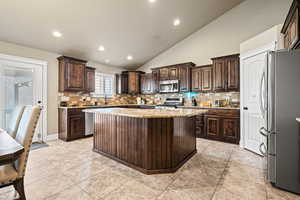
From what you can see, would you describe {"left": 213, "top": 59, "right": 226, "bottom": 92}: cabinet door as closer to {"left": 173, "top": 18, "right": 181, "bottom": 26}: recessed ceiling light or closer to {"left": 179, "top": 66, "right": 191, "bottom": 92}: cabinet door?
{"left": 179, "top": 66, "right": 191, "bottom": 92}: cabinet door

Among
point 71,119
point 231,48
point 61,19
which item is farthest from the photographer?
point 231,48

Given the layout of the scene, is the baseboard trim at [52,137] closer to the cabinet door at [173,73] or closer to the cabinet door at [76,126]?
the cabinet door at [76,126]

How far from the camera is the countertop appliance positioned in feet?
5.96

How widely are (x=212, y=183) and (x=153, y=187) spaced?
833mm

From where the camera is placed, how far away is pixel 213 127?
4125 mm

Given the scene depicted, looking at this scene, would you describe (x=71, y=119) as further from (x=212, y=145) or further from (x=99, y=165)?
(x=212, y=145)

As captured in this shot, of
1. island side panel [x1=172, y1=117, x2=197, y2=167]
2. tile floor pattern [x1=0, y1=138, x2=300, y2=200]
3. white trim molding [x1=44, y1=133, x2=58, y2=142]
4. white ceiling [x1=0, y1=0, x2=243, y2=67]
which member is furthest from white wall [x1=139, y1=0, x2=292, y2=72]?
white trim molding [x1=44, y1=133, x2=58, y2=142]

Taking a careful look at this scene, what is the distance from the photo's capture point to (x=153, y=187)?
191 centimetres

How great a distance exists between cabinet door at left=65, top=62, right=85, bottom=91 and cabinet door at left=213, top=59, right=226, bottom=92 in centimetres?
415

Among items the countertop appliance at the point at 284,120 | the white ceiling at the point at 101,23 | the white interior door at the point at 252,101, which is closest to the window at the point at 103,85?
the white ceiling at the point at 101,23

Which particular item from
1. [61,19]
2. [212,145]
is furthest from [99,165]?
[61,19]

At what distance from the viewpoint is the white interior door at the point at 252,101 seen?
10.3 feet

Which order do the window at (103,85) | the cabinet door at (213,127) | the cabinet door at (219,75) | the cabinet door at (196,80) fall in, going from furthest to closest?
the window at (103,85) < the cabinet door at (196,80) < the cabinet door at (219,75) < the cabinet door at (213,127)

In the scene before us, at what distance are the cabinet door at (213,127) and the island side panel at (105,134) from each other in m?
2.79
